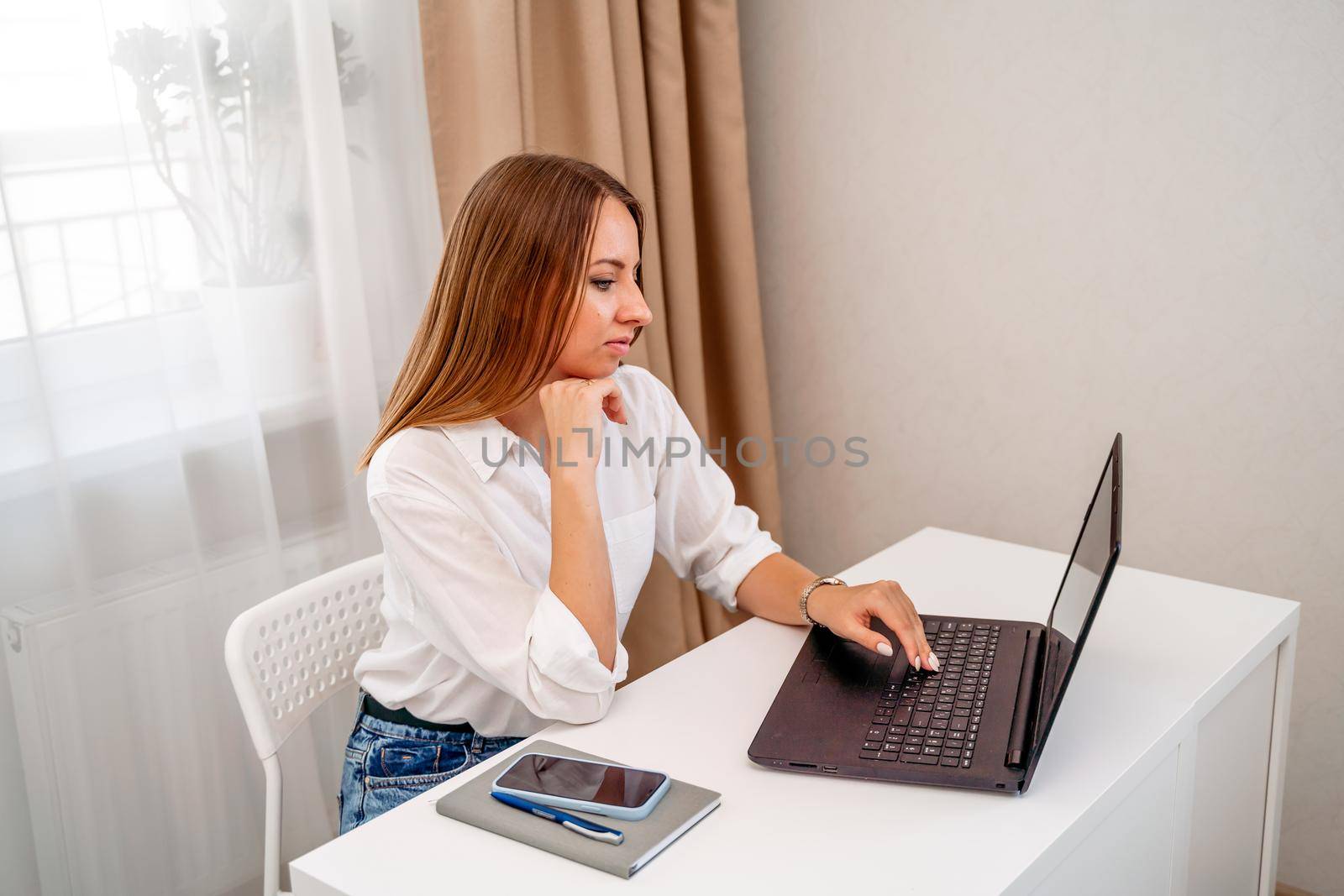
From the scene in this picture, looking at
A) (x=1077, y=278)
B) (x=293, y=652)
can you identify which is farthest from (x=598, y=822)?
(x=1077, y=278)

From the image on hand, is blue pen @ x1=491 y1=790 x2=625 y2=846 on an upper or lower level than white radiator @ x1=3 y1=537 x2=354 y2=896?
upper

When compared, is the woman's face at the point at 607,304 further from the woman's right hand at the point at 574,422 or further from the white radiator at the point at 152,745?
the white radiator at the point at 152,745

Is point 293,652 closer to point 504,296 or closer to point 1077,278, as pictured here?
point 504,296

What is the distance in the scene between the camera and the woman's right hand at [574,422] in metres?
1.25

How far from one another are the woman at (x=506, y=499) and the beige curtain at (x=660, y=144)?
0.55m

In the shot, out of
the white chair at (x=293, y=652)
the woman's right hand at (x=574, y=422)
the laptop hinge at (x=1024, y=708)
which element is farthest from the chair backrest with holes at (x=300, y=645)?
the laptop hinge at (x=1024, y=708)

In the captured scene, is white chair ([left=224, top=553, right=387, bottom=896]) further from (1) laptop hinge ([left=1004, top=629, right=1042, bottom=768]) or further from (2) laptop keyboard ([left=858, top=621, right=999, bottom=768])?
(1) laptop hinge ([left=1004, top=629, right=1042, bottom=768])

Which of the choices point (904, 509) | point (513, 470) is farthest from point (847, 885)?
point (904, 509)

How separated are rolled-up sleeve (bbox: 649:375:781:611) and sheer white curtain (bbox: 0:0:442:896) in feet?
1.90

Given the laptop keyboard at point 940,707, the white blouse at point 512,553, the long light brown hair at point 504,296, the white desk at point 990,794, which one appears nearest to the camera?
the white desk at point 990,794

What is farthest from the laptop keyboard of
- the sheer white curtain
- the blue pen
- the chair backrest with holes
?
the sheer white curtain

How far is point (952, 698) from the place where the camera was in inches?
44.7

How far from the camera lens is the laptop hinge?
3.34 ft

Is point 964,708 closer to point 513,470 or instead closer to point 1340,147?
point 513,470
